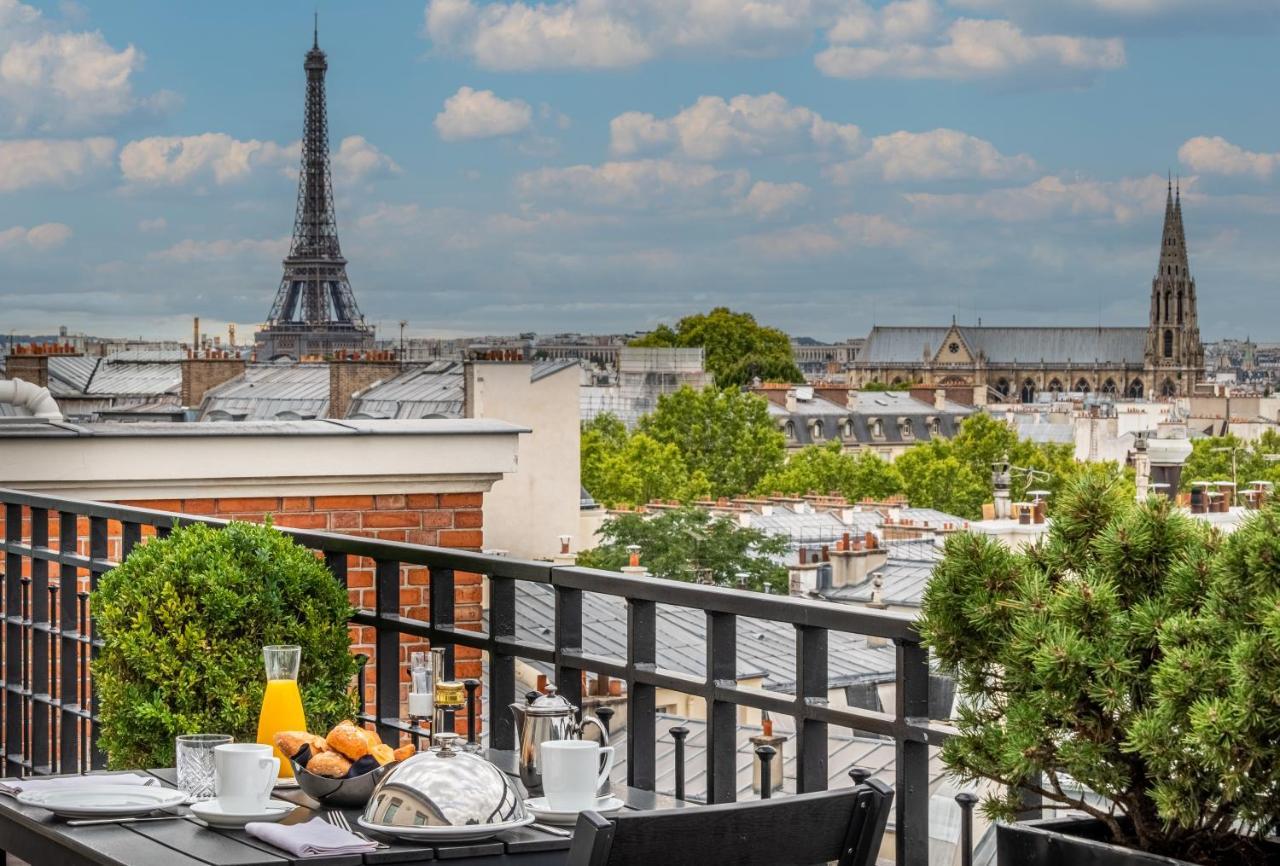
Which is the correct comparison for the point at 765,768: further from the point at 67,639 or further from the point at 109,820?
the point at 67,639

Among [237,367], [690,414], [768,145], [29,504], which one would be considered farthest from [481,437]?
[768,145]

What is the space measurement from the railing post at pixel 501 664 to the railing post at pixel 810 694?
0.90 meters

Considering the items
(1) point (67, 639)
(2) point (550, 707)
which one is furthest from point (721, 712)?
(1) point (67, 639)

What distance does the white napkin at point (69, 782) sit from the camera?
3.28 metres

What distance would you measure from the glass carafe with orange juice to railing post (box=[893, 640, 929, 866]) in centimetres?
111

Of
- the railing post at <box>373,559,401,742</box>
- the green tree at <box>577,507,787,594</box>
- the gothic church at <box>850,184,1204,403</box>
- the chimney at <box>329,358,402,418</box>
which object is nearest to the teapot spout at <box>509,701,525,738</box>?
the railing post at <box>373,559,401,742</box>

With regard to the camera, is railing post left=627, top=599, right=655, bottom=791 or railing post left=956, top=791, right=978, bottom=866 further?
railing post left=627, top=599, right=655, bottom=791

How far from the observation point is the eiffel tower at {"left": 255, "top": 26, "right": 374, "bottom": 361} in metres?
105

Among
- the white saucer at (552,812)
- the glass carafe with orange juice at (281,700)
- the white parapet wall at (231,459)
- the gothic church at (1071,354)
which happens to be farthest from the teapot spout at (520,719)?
the gothic church at (1071,354)

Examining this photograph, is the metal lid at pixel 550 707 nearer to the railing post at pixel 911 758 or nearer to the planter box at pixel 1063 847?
the railing post at pixel 911 758

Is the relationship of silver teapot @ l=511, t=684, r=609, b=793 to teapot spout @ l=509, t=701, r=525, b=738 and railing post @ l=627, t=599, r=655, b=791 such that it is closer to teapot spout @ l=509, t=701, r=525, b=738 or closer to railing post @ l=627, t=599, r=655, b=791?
teapot spout @ l=509, t=701, r=525, b=738

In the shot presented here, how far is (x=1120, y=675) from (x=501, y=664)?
1.91 m

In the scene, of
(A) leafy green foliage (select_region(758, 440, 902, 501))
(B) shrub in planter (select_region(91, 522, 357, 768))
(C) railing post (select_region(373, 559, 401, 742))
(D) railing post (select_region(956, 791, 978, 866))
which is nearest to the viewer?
(D) railing post (select_region(956, 791, 978, 866))

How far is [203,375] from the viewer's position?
46.5 metres
